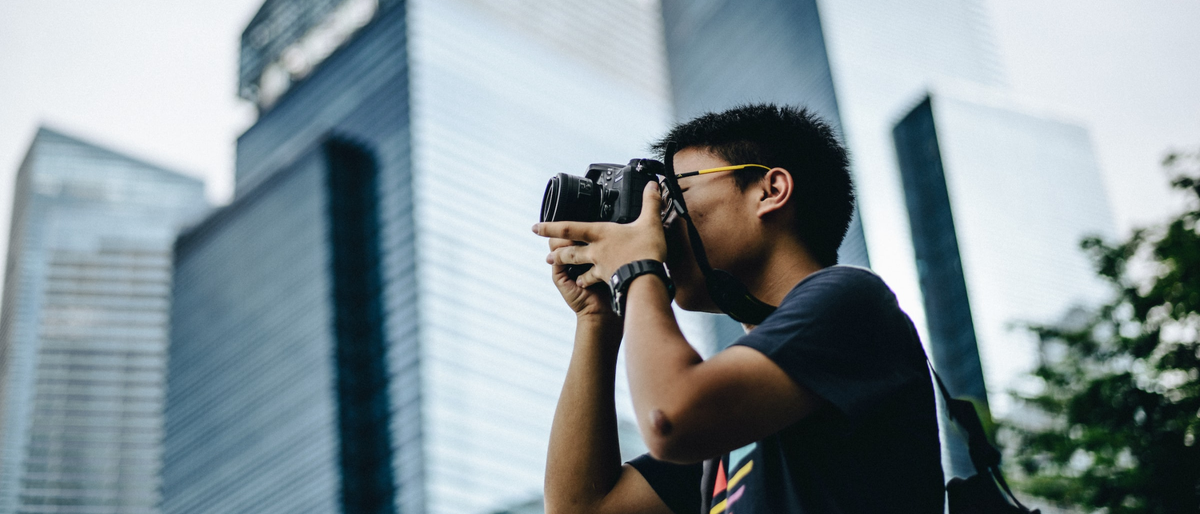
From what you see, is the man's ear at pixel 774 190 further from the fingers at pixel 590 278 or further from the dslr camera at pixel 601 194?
the fingers at pixel 590 278

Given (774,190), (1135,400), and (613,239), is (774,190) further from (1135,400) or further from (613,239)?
(1135,400)

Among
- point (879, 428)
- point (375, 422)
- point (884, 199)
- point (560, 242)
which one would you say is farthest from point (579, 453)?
point (884, 199)

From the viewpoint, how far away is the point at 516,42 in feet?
219

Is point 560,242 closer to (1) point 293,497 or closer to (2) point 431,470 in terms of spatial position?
(2) point 431,470

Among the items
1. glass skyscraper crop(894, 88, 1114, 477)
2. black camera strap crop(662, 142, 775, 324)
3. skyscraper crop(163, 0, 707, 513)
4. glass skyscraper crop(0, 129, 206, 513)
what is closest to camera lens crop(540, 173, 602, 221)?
black camera strap crop(662, 142, 775, 324)

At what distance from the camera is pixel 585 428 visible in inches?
67.2

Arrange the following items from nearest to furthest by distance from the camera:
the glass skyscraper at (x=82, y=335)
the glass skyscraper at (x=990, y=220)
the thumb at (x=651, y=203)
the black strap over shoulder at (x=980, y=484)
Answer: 1. the black strap over shoulder at (x=980, y=484)
2. the thumb at (x=651, y=203)
3. the glass skyscraper at (x=990, y=220)
4. the glass skyscraper at (x=82, y=335)

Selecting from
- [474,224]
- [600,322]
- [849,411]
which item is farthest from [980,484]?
[474,224]

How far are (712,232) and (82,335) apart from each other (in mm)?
98466

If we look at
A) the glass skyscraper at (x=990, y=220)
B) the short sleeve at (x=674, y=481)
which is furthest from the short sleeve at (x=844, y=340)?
the glass skyscraper at (x=990, y=220)

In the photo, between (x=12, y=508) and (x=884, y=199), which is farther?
(x=12, y=508)

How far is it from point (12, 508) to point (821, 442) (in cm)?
8964

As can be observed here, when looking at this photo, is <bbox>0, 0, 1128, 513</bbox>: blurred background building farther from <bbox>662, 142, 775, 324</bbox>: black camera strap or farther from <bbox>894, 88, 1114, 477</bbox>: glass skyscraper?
<bbox>662, 142, 775, 324</bbox>: black camera strap

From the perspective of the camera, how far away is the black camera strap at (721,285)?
162cm
